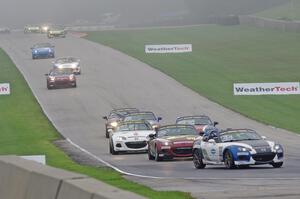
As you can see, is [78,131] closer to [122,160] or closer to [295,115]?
[295,115]

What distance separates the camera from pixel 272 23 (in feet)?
333

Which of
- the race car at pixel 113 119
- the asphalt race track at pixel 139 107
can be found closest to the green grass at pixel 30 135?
the asphalt race track at pixel 139 107

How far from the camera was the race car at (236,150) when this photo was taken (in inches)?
933

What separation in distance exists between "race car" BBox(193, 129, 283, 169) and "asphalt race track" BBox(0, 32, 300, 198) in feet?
0.92

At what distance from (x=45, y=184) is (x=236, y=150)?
43.9 feet

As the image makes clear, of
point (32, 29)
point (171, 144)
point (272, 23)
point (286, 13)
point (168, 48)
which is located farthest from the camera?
point (32, 29)

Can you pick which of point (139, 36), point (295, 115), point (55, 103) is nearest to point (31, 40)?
point (139, 36)

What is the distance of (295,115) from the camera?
48.0 meters

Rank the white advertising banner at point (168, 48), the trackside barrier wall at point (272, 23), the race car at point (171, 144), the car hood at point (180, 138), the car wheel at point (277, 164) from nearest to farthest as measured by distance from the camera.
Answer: the car wheel at point (277, 164), the race car at point (171, 144), the car hood at point (180, 138), the white advertising banner at point (168, 48), the trackside barrier wall at point (272, 23)

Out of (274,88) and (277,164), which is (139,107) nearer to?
(274,88)

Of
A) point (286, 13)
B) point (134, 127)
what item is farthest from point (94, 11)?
point (134, 127)

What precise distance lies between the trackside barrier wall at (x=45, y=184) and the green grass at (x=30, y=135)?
246cm

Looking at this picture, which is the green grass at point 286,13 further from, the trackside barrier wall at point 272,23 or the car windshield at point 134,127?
the car windshield at point 134,127

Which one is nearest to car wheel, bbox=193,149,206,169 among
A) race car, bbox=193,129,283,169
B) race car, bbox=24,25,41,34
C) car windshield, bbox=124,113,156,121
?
race car, bbox=193,129,283,169
